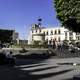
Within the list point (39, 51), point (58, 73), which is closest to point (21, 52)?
point (39, 51)

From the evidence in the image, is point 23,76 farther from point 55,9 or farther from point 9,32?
point 9,32

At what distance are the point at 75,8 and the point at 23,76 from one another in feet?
→ 15.7

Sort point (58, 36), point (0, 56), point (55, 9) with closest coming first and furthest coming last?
point (55, 9) → point (0, 56) → point (58, 36)

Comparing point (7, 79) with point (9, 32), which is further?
point (9, 32)

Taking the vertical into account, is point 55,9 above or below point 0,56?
above

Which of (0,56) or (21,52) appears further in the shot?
(21,52)

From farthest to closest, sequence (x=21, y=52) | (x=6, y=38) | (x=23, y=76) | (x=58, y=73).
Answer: (x=6, y=38), (x=21, y=52), (x=58, y=73), (x=23, y=76)

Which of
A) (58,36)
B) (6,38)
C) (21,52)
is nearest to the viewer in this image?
(21,52)

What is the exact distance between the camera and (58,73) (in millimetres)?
23531

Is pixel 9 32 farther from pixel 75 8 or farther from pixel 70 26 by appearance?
pixel 75 8

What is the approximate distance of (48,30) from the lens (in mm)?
144375

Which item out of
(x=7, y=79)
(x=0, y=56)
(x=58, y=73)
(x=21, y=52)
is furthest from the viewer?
(x=21, y=52)

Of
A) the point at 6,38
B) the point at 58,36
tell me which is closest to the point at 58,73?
the point at 6,38

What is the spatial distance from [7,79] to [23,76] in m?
1.69
